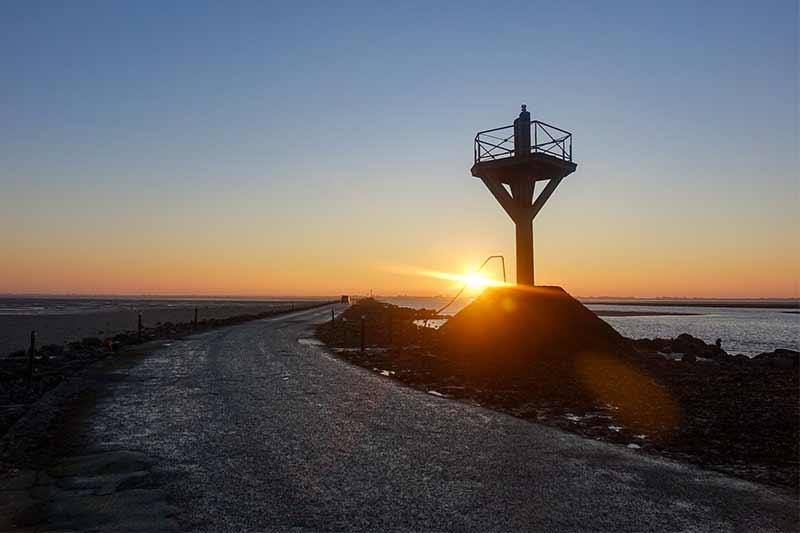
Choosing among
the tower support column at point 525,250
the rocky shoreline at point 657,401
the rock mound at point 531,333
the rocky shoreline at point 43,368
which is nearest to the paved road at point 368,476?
the rocky shoreline at point 657,401

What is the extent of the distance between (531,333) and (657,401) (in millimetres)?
9146

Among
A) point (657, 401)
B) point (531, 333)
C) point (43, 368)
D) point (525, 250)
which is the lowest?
point (657, 401)

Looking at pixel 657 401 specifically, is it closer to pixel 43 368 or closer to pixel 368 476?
pixel 368 476

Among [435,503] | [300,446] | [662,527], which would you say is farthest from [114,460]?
[662,527]

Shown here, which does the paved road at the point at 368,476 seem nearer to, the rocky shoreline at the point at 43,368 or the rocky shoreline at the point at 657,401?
the rocky shoreline at the point at 657,401

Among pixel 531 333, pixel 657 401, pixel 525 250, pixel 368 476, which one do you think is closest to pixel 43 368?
pixel 368 476

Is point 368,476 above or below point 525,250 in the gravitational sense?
below

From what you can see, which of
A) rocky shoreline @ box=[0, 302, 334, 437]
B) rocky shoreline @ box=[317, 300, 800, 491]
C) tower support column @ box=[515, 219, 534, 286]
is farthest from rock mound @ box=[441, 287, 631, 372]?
rocky shoreline @ box=[0, 302, 334, 437]

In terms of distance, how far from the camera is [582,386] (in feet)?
53.9

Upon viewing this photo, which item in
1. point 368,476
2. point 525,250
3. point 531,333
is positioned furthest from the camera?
point 525,250

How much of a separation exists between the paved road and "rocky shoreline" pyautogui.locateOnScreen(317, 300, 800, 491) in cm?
95

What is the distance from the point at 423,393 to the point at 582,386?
4388 millimetres

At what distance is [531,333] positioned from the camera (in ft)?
76.9

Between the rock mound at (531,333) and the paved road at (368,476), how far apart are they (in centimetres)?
934
